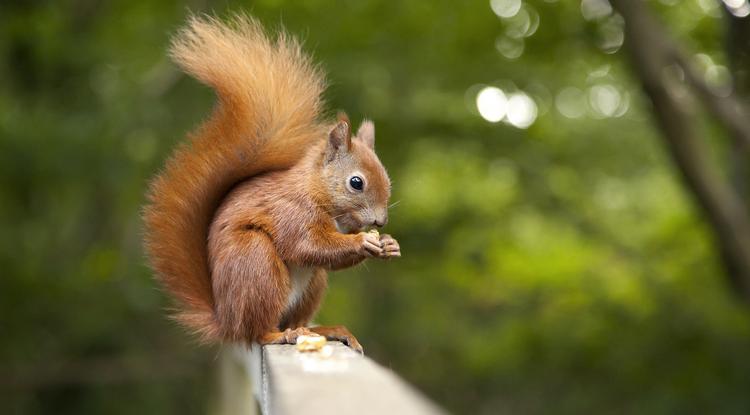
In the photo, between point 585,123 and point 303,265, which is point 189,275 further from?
point 585,123

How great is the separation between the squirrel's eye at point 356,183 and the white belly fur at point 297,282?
23cm

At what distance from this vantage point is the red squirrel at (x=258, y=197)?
215cm

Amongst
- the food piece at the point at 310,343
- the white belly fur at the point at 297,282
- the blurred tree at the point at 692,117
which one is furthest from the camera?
the blurred tree at the point at 692,117

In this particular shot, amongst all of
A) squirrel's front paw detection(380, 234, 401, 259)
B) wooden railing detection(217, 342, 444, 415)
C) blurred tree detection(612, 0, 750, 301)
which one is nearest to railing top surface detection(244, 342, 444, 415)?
wooden railing detection(217, 342, 444, 415)

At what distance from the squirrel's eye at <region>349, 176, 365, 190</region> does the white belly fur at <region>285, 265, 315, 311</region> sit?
9.0 inches

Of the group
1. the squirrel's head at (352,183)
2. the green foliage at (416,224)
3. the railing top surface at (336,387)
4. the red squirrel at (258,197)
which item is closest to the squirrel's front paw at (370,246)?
the red squirrel at (258,197)

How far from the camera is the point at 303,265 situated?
216 cm

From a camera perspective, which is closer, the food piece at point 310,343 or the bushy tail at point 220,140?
the food piece at point 310,343

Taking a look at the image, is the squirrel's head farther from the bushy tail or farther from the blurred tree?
the blurred tree

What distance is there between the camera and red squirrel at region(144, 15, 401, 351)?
2148mm

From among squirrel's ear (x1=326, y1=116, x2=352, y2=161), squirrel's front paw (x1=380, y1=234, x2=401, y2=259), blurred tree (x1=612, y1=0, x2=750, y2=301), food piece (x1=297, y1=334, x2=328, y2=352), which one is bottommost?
food piece (x1=297, y1=334, x2=328, y2=352)

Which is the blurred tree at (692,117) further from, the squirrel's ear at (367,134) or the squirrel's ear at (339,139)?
the squirrel's ear at (339,139)

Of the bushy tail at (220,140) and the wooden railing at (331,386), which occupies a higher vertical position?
the bushy tail at (220,140)

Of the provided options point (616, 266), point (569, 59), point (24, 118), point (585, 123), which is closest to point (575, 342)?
point (616, 266)
